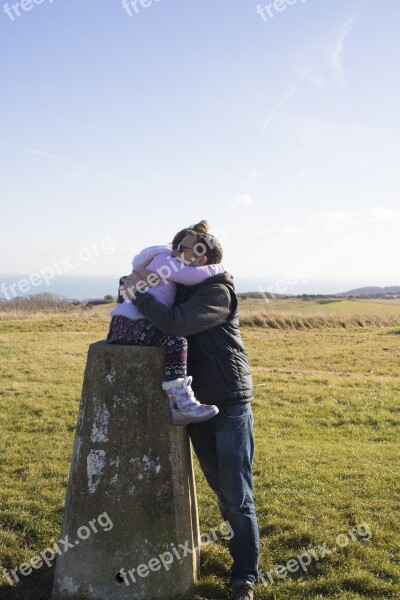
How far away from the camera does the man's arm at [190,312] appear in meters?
4.41

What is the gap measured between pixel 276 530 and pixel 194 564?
1392mm

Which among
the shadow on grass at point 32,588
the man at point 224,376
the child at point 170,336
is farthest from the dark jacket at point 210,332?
the shadow on grass at point 32,588

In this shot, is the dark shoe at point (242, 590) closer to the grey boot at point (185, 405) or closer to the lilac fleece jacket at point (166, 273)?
the grey boot at point (185, 405)

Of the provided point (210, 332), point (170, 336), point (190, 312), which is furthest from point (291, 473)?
point (190, 312)

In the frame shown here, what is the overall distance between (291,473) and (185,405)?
4216 mm

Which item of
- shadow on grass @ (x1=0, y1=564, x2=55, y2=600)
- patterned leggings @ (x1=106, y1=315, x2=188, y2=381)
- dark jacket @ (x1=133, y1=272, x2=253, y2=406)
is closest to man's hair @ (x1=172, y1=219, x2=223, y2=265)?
→ dark jacket @ (x1=133, y1=272, x2=253, y2=406)

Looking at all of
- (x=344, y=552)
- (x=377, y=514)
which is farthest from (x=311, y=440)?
(x=344, y=552)

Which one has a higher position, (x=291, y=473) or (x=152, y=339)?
(x=152, y=339)

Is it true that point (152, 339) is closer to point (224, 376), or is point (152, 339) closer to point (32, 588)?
point (224, 376)

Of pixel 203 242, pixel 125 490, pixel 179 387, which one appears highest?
pixel 203 242

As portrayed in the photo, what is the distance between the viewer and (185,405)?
4441 mm

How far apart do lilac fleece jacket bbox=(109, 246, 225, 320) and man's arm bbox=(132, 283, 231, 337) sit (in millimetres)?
111

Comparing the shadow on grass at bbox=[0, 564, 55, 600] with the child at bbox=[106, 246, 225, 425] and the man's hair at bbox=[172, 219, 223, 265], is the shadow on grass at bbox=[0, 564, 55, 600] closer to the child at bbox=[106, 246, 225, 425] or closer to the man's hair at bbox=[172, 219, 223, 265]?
the child at bbox=[106, 246, 225, 425]

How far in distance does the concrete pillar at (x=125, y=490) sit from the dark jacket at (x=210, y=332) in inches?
14.0
